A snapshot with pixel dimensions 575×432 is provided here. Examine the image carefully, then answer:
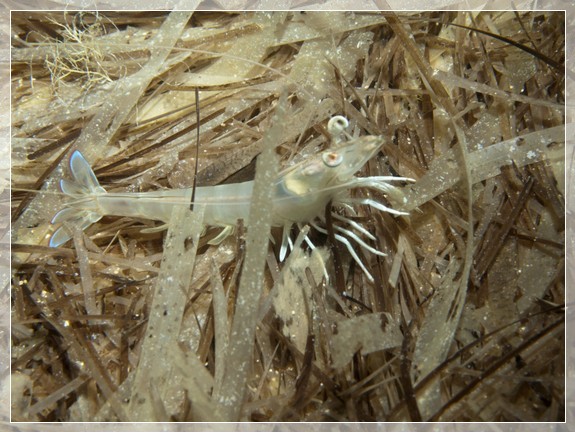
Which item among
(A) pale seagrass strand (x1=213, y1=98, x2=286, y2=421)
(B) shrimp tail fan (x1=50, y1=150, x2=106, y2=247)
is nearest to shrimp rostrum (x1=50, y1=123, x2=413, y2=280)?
(B) shrimp tail fan (x1=50, y1=150, x2=106, y2=247)

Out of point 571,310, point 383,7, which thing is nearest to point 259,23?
point 383,7

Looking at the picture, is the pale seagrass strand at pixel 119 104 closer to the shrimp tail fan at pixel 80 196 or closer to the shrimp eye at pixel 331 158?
the shrimp tail fan at pixel 80 196

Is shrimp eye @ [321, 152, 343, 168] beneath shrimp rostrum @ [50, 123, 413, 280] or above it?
above

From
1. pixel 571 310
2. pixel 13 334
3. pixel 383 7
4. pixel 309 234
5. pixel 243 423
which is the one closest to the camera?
pixel 243 423

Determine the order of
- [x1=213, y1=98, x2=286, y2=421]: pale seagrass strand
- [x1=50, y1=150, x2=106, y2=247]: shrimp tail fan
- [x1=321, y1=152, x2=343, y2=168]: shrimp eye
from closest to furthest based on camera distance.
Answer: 1. [x1=213, y1=98, x2=286, y2=421]: pale seagrass strand
2. [x1=321, y1=152, x2=343, y2=168]: shrimp eye
3. [x1=50, y1=150, x2=106, y2=247]: shrimp tail fan

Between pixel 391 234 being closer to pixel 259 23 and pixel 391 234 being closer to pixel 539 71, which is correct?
pixel 539 71

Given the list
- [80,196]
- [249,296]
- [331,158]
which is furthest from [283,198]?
[80,196]

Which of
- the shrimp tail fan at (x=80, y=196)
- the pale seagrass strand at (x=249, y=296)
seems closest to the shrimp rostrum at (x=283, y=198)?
the shrimp tail fan at (x=80, y=196)

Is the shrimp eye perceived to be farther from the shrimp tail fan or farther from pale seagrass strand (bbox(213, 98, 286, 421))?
the shrimp tail fan
